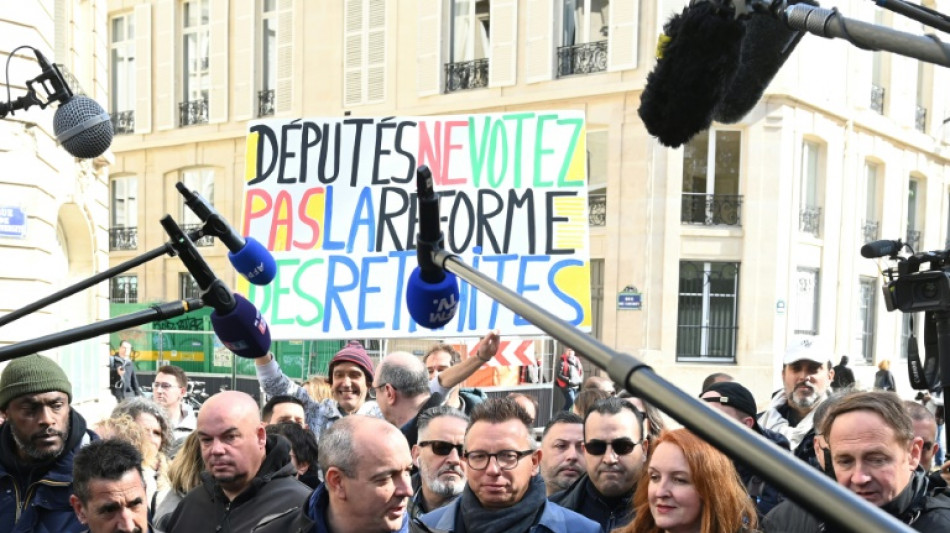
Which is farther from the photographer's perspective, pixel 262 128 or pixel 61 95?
pixel 262 128

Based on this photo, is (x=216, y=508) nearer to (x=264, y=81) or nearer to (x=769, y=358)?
(x=769, y=358)

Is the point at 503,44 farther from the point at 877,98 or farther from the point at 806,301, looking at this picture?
the point at 877,98

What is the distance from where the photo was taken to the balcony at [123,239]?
31375 millimetres

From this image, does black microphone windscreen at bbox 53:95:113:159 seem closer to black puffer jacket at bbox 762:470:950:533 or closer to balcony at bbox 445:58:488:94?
black puffer jacket at bbox 762:470:950:533

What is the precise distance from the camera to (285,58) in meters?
28.7

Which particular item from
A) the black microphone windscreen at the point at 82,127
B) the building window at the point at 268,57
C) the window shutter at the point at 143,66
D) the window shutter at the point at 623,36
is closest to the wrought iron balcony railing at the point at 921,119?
the window shutter at the point at 623,36

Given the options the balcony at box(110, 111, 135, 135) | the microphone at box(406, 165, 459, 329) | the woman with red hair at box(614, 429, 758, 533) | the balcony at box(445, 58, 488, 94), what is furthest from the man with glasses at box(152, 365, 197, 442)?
the balcony at box(110, 111, 135, 135)

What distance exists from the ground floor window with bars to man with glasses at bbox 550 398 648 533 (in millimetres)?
18845

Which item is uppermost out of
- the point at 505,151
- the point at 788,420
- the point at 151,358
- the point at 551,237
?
the point at 505,151

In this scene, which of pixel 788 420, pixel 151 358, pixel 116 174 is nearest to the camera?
pixel 788 420

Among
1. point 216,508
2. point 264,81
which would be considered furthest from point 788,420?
point 264,81

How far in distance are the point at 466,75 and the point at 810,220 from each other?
27.8 ft

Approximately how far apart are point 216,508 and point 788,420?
13.6 ft

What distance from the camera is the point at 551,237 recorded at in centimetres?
868
